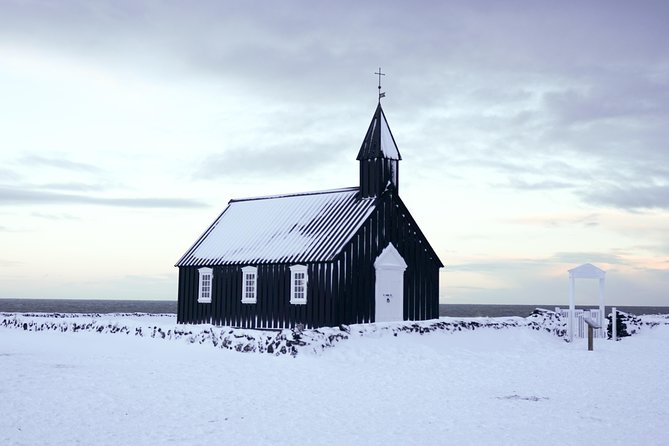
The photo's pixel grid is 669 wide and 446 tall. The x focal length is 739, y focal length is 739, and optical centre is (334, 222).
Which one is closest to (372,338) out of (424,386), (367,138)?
(424,386)

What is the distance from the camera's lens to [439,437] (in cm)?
1314

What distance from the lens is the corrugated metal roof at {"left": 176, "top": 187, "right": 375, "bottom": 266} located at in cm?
3241

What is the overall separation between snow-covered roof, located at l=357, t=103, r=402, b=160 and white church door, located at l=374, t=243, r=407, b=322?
14.1 feet

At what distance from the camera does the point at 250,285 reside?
1366 inches

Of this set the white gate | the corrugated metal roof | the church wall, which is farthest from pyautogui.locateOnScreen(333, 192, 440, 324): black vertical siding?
the white gate

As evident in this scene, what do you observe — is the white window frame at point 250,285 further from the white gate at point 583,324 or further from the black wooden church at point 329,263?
the white gate at point 583,324

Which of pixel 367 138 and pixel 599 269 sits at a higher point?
pixel 367 138

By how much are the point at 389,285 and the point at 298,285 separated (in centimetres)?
408

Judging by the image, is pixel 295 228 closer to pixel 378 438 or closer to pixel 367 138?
pixel 367 138

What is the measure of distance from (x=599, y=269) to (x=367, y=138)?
12098 millimetres

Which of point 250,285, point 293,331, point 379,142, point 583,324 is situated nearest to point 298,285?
point 250,285

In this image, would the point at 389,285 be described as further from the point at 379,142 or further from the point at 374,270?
the point at 379,142

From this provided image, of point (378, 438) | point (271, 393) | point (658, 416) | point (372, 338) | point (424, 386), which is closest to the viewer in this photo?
point (378, 438)

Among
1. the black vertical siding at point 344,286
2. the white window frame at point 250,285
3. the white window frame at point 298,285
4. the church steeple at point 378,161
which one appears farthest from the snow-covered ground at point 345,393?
the church steeple at point 378,161
